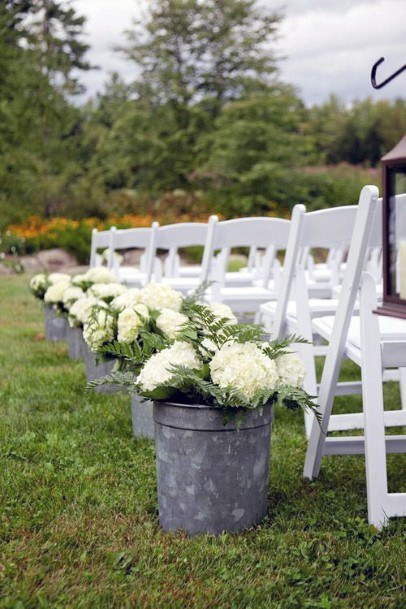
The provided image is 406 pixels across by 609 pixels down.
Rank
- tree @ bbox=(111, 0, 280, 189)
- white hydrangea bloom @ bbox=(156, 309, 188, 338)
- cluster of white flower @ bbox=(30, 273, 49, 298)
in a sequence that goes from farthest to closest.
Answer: tree @ bbox=(111, 0, 280, 189) → cluster of white flower @ bbox=(30, 273, 49, 298) → white hydrangea bloom @ bbox=(156, 309, 188, 338)

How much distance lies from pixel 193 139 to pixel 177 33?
3.26 metres

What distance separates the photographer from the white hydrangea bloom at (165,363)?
2.25m

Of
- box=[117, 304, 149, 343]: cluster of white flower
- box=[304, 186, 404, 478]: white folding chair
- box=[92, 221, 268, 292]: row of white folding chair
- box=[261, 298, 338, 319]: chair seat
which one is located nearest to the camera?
box=[304, 186, 404, 478]: white folding chair

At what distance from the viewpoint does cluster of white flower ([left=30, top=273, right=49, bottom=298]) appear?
20.4 feet

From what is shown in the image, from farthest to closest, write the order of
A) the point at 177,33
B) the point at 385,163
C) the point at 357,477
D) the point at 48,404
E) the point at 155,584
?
1. the point at 177,33
2. the point at 48,404
3. the point at 357,477
4. the point at 385,163
5. the point at 155,584

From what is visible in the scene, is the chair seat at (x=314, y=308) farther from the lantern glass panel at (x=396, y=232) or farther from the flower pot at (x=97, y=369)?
the lantern glass panel at (x=396, y=232)

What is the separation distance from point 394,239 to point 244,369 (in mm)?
580

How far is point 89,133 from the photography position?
26344 mm

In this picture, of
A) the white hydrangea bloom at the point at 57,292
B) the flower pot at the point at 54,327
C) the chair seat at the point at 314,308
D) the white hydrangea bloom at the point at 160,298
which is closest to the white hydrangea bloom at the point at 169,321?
the white hydrangea bloom at the point at 160,298

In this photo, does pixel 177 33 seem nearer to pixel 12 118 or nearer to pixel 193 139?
pixel 193 139

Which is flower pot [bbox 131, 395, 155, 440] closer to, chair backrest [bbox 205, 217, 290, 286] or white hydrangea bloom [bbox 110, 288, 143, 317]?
white hydrangea bloom [bbox 110, 288, 143, 317]

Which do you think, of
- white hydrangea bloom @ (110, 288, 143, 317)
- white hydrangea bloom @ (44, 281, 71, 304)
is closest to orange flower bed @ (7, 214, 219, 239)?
white hydrangea bloom @ (44, 281, 71, 304)

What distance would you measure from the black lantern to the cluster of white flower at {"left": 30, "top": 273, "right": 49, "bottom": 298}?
433 centimetres

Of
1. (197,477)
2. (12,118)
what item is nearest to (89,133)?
(12,118)
